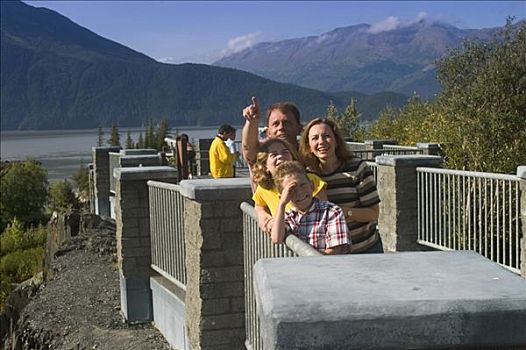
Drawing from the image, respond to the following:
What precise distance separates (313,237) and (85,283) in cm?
734

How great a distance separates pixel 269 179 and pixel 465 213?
485 centimetres

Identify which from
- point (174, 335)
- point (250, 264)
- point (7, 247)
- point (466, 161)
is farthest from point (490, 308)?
point (7, 247)

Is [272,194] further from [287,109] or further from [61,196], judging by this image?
[61,196]

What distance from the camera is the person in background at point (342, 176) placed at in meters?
4.67

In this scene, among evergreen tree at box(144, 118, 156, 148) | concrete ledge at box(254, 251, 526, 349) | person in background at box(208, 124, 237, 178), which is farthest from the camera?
evergreen tree at box(144, 118, 156, 148)

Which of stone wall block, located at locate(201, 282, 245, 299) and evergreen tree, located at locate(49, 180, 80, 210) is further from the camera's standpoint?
evergreen tree, located at locate(49, 180, 80, 210)

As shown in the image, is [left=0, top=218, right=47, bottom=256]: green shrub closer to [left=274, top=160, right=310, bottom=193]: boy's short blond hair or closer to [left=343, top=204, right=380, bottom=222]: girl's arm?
[left=343, top=204, right=380, bottom=222]: girl's arm

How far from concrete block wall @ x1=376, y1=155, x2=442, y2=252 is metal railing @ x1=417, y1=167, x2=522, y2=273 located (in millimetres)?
86

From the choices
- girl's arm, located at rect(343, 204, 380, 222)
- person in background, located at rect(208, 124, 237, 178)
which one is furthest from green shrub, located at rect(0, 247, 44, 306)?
girl's arm, located at rect(343, 204, 380, 222)

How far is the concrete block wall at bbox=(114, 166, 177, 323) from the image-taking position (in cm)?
916

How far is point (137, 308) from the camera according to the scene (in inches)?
360

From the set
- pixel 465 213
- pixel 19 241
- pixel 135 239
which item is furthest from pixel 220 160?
pixel 19 241

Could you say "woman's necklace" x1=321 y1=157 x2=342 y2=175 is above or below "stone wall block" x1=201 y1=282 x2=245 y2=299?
above

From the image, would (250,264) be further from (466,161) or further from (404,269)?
(466,161)
